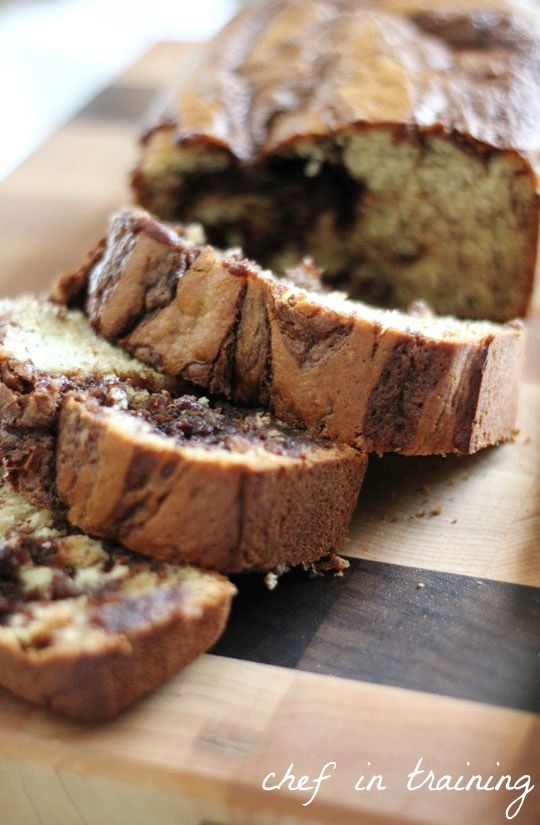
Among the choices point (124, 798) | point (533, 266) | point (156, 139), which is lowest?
point (124, 798)

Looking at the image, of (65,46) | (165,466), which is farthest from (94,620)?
(65,46)

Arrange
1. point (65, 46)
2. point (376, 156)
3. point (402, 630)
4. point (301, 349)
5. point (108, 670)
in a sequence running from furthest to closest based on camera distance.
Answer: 1. point (65, 46)
2. point (376, 156)
3. point (301, 349)
4. point (402, 630)
5. point (108, 670)

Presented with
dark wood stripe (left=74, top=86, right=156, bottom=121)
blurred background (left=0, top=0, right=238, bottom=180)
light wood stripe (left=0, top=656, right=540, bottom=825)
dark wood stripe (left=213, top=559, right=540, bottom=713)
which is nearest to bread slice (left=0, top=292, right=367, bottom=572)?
dark wood stripe (left=213, top=559, right=540, bottom=713)

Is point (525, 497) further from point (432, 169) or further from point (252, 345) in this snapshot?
point (432, 169)

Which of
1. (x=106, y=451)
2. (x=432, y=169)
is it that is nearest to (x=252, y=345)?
(x=106, y=451)

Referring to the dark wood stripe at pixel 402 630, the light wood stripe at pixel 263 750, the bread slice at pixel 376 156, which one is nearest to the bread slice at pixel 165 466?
the dark wood stripe at pixel 402 630

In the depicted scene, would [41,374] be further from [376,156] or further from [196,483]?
[376,156]
